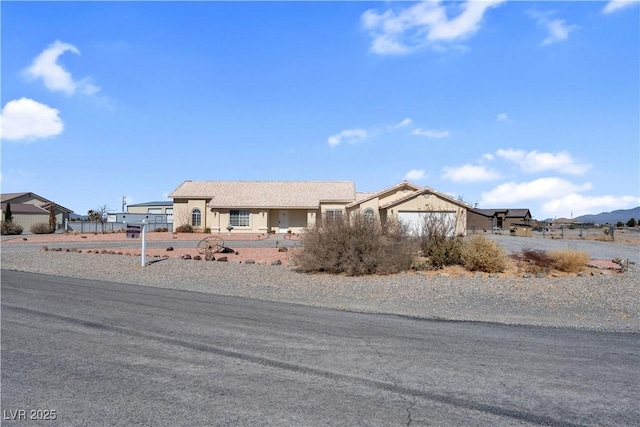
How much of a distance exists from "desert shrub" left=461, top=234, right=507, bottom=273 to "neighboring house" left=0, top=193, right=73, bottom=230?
58884mm

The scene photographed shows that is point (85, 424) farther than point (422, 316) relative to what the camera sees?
No

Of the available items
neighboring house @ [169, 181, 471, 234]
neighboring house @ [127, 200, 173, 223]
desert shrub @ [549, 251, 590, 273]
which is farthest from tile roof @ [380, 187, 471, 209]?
neighboring house @ [127, 200, 173, 223]

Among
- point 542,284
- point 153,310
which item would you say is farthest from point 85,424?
point 542,284

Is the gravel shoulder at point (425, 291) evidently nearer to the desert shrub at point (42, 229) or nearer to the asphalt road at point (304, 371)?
the asphalt road at point (304, 371)

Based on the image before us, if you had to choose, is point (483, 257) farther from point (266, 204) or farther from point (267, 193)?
point (267, 193)

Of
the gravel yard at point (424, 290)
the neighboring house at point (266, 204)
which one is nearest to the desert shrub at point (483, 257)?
the gravel yard at point (424, 290)

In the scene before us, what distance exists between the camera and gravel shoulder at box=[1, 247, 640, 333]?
1123 centimetres

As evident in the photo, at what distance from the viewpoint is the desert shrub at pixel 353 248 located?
57.5ft

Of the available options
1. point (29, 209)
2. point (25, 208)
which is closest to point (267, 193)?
point (29, 209)

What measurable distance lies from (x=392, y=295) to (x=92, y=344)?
8231 mm

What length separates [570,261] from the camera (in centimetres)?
1820

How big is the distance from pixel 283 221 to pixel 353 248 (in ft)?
95.7

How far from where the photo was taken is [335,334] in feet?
28.1

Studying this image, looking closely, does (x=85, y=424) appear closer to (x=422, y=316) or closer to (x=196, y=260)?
(x=422, y=316)
